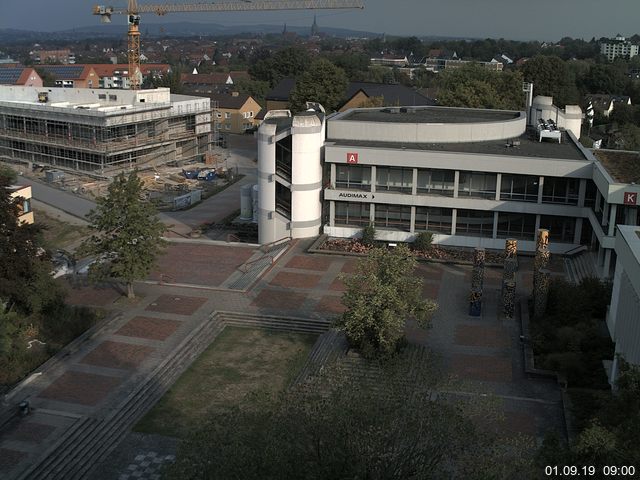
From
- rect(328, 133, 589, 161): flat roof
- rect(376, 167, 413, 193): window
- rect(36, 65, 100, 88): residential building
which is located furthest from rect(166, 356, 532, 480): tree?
rect(36, 65, 100, 88): residential building

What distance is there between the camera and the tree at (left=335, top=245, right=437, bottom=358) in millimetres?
23484

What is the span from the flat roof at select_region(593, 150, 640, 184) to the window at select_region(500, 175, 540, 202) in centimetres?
349

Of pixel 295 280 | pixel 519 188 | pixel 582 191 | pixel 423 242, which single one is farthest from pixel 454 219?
pixel 295 280

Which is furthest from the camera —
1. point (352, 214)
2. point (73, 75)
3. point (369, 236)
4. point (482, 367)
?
point (73, 75)

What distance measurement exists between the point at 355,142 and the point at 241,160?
1153 inches

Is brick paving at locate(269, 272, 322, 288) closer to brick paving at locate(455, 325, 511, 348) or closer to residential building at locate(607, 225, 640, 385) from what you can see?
brick paving at locate(455, 325, 511, 348)

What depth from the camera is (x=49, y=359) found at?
79.2 feet

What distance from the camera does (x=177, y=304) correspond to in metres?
29.6

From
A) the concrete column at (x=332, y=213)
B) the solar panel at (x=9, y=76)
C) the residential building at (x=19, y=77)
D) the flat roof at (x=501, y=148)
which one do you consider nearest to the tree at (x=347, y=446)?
the concrete column at (x=332, y=213)

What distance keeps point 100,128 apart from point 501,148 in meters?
32.2

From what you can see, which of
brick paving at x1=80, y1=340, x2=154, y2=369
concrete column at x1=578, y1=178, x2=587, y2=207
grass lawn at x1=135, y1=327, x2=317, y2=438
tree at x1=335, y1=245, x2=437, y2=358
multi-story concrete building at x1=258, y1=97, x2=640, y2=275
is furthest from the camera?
multi-story concrete building at x1=258, y1=97, x2=640, y2=275

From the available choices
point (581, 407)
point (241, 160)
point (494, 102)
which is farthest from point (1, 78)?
point (581, 407)

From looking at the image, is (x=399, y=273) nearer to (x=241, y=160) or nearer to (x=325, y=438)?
(x=325, y=438)

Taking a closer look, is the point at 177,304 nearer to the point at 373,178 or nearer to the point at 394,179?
the point at 373,178
